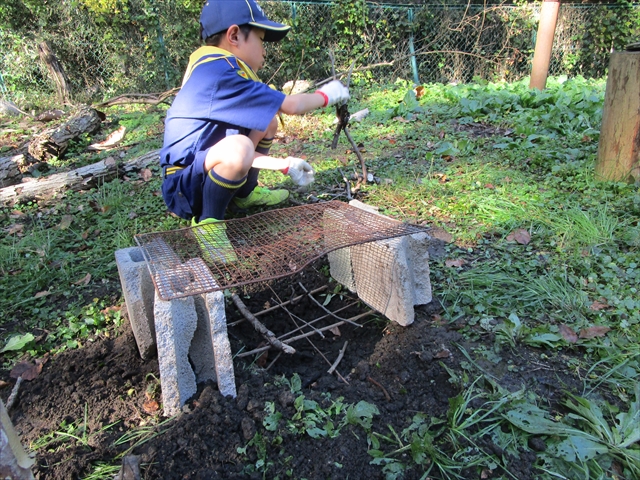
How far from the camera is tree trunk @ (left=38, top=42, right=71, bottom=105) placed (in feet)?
24.7

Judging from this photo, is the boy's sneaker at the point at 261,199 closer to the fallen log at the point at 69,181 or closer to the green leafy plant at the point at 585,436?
the fallen log at the point at 69,181

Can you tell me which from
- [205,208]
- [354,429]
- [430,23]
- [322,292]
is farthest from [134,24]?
[354,429]

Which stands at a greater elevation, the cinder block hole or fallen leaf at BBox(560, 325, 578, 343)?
the cinder block hole

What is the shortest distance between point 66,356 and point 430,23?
8991 millimetres

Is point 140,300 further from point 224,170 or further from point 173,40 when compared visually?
point 173,40

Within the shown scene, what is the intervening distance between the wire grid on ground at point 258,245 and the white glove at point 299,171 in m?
0.27

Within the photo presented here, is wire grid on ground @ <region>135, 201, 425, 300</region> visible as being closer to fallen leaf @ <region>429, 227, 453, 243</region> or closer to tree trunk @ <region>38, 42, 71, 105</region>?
fallen leaf @ <region>429, 227, 453, 243</region>

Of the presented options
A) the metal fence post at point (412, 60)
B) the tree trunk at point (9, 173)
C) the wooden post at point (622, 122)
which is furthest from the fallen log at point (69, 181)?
the metal fence post at point (412, 60)

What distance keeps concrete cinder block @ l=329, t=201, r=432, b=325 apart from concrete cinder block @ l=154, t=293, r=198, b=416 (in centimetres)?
81

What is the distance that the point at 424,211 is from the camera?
9.51 ft

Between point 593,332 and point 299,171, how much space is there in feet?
5.21

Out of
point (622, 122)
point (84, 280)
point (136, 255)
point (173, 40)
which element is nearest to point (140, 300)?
point (136, 255)

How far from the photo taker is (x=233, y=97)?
2318mm

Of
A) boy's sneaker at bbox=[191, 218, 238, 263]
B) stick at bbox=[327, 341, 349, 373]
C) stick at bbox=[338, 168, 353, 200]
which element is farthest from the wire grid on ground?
stick at bbox=[338, 168, 353, 200]
